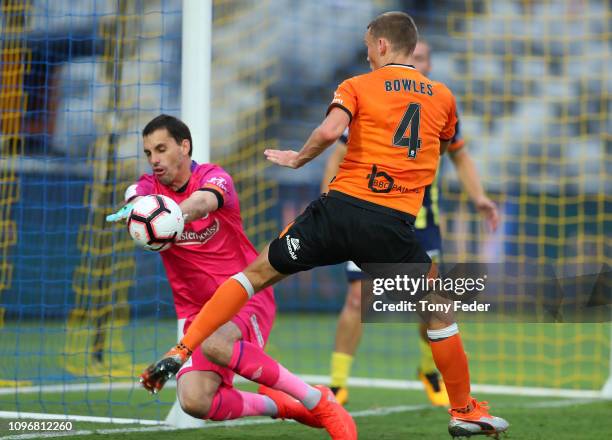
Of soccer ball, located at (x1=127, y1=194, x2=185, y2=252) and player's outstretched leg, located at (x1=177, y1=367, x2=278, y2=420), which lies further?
player's outstretched leg, located at (x1=177, y1=367, x2=278, y2=420)

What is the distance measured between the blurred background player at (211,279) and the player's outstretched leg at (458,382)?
68 cm

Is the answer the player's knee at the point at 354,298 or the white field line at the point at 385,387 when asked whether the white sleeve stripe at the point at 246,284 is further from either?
the white field line at the point at 385,387

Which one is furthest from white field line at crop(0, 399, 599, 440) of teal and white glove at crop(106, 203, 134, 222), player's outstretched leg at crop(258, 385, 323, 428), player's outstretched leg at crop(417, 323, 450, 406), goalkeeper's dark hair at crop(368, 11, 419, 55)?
goalkeeper's dark hair at crop(368, 11, 419, 55)

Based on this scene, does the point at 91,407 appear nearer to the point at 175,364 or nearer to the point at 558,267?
the point at 175,364

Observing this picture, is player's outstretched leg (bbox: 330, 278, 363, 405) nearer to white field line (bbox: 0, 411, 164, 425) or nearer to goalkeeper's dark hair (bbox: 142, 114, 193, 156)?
white field line (bbox: 0, 411, 164, 425)

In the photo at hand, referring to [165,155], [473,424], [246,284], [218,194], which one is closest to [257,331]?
[246,284]

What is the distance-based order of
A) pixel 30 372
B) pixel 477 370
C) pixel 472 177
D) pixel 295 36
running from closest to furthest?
1. pixel 472 177
2. pixel 30 372
3. pixel 477 370
4. pixel 295 36

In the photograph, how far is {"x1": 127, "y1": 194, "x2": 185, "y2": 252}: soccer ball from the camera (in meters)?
4.54

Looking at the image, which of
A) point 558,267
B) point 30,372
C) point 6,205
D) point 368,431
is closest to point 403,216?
point 368,431

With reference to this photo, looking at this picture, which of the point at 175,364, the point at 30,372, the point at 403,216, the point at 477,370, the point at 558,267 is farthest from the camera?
the point at 558,267

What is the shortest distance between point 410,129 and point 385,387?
389cm

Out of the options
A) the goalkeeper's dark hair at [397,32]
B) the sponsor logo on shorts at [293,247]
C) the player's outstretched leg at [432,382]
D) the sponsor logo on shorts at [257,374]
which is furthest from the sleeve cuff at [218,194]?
the player's outstretched leg at [432,382]

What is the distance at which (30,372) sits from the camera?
25.8 ft

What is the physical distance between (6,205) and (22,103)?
0.76 metres
